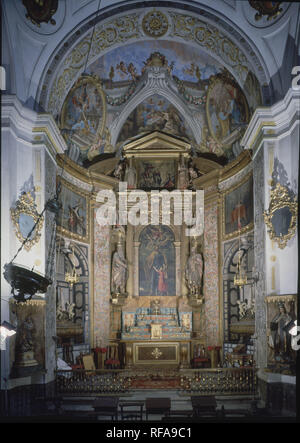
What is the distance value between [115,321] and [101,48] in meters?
9.65

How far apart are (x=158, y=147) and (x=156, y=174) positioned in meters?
1.08

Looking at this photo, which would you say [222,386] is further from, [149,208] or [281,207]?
[149,208]

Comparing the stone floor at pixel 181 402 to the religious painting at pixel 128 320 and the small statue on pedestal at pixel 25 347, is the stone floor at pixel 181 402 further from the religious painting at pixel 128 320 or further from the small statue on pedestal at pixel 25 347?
the religious painting at pixel 128 320

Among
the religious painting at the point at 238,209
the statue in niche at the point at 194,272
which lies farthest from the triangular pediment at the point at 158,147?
the statue in niche at the point at 194,272

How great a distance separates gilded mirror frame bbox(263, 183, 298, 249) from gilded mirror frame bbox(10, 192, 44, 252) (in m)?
5.85

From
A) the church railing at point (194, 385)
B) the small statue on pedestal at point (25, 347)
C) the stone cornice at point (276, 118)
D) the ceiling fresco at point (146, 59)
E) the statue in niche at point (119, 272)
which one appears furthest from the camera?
the statue in niche at point (119, 272)

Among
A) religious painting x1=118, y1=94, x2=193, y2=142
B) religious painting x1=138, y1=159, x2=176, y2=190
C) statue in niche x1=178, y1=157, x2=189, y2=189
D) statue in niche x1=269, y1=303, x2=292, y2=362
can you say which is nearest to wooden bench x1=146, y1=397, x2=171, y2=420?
statue in niche x1=269, y1=303, x2=292, y2=362

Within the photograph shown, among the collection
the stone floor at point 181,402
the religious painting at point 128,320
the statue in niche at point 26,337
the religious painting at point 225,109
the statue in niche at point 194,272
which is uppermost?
the religious painting at point 225,109

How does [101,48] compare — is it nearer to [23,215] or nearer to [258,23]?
[258,23]

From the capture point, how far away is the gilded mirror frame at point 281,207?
12.5 metres

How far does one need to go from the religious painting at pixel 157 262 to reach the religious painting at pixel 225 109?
4157mm

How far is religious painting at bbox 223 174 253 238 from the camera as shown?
55.3ft

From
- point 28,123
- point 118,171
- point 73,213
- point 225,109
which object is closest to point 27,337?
point 28,123

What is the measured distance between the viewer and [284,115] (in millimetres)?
13125
